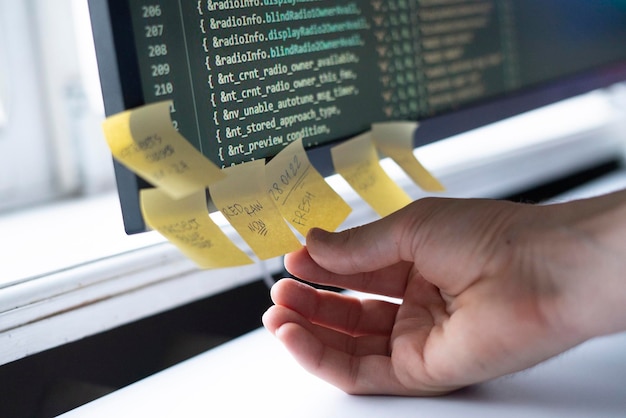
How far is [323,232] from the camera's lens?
598mm

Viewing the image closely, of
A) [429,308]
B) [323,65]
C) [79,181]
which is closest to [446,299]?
[429,308]

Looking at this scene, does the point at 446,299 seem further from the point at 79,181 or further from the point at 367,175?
the point at 79,181

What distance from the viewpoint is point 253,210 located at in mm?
581

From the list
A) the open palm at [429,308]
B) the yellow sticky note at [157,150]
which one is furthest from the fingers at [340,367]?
the yellow sticky note at [157,150]

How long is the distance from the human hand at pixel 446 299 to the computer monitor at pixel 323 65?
0.11 meters

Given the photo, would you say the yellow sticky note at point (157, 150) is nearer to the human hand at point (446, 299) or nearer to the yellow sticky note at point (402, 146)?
the human hand at point (446, 299)

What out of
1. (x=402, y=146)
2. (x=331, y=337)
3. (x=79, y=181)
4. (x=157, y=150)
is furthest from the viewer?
(x=79, y=181)

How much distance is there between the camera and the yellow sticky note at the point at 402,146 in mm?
702

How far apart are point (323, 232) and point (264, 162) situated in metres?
0.08

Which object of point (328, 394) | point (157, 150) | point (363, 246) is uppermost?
point (157, 150)

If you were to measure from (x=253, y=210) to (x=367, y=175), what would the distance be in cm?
15

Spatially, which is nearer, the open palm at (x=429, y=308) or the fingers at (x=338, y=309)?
the open palm at (x=429, y=308)

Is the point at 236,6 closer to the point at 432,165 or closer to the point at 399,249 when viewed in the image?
the point at 399,249

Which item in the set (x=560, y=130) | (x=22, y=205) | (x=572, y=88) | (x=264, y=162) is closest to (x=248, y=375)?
(x=264, y=162)
